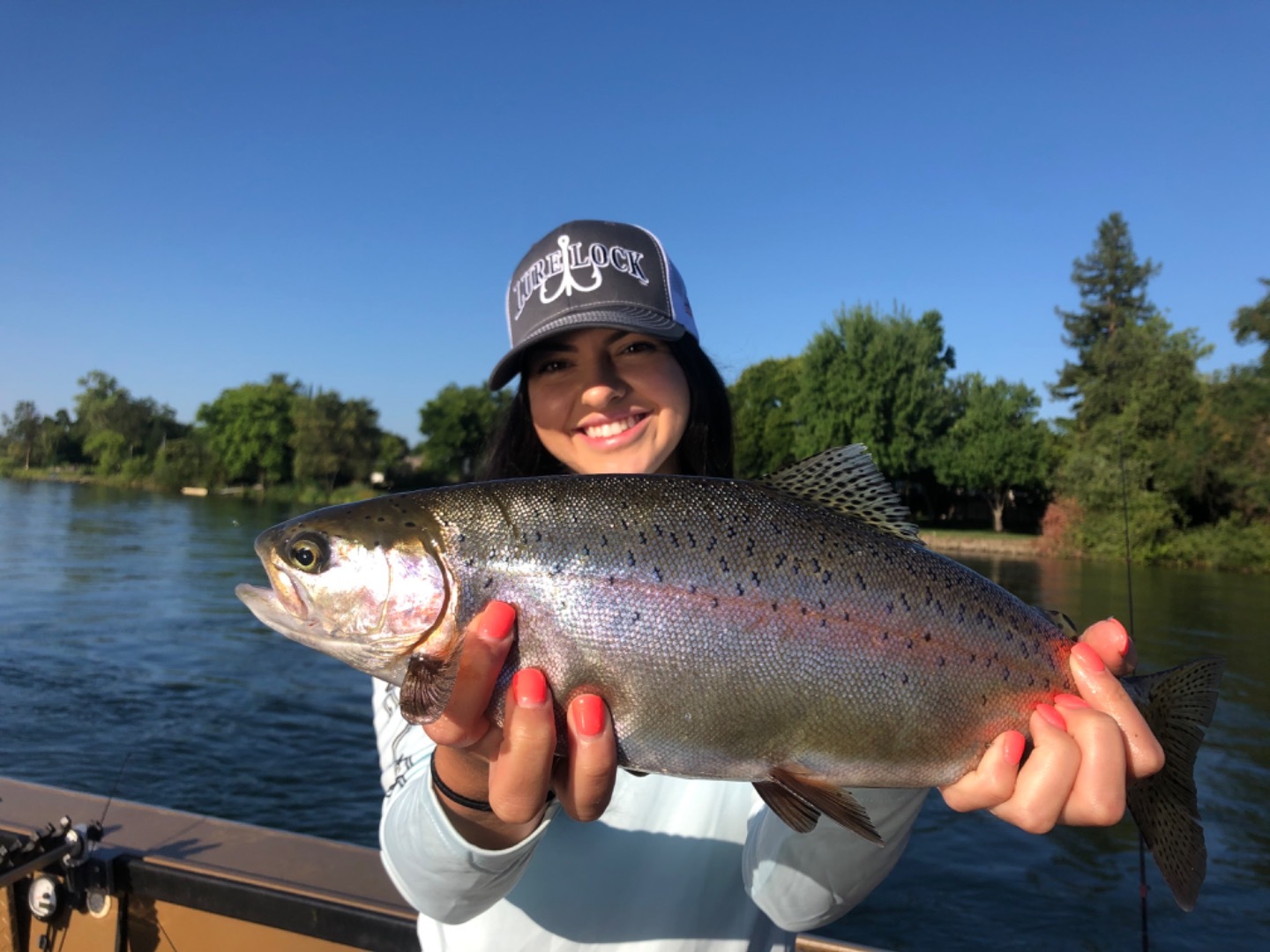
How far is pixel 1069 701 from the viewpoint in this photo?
224 centimetres

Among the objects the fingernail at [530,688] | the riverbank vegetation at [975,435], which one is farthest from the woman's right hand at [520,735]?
the riverbank vegetation at [975,435]

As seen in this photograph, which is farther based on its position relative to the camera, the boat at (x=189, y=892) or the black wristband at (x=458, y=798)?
the boat at (x=189, y=892)

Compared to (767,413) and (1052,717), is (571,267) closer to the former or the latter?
(1052,717)

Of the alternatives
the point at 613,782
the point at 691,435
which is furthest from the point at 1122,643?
the point at 691,435

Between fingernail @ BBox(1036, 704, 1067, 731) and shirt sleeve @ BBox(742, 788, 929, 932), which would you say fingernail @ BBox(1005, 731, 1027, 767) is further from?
shirt sleeve @ BBox(742, 788, 929, 932)

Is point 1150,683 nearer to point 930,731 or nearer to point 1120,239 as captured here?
point 930,731

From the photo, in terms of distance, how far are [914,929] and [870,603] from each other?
25.7ft

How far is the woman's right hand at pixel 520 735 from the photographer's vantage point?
2004 millimetres

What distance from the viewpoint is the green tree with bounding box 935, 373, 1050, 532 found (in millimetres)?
51688

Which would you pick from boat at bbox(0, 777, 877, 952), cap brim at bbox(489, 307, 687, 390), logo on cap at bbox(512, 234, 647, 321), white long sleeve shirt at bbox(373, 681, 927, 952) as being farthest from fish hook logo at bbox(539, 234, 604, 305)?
boat at bbox(0, 777, 877, 952)

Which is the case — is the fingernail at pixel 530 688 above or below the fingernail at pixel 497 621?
below

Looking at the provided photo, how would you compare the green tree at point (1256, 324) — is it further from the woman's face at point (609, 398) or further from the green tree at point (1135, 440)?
the woman's face at point (609, 398)

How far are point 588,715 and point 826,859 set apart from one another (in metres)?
1.02

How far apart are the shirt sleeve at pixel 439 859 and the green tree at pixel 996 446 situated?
177ft
